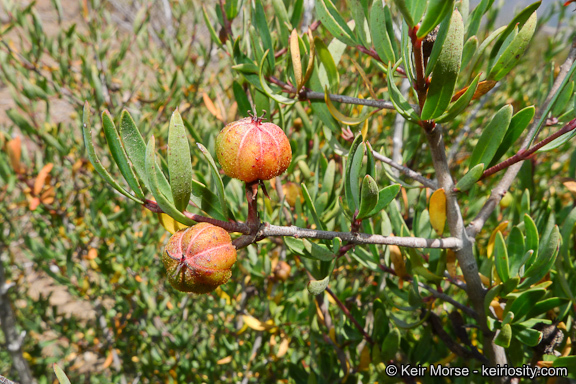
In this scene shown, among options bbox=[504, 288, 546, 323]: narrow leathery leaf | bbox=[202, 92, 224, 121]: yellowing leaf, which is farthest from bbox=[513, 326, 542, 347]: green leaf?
bbox=[202, 92, 224, 121]: yellowing leaf

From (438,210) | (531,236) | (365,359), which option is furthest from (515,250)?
(365,359)

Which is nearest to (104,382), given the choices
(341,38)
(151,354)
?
(151,354)

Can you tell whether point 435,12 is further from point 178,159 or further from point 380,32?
point 178,159

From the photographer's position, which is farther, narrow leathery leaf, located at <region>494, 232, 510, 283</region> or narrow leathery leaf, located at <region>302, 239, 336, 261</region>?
narrow leathery leaf, located at <region>494, 232, 510, 283</region>

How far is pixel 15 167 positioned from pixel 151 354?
3.36 ft

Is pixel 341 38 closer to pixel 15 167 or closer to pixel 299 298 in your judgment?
pixel 299 298

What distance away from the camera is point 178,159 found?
384 mm

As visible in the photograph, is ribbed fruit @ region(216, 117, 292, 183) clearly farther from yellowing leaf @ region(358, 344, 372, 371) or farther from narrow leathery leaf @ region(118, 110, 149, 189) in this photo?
yellowing leaf @ region(358, 344, 372, 371)

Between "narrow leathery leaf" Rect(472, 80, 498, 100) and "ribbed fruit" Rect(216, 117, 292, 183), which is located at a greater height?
"narrow leathery leaf" Rect(472, 80, 498, 100)

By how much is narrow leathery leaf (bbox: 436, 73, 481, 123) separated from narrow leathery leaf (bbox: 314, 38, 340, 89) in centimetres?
21

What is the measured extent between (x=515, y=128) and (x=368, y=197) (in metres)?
0.25

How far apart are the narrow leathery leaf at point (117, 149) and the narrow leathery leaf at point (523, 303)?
61 cm

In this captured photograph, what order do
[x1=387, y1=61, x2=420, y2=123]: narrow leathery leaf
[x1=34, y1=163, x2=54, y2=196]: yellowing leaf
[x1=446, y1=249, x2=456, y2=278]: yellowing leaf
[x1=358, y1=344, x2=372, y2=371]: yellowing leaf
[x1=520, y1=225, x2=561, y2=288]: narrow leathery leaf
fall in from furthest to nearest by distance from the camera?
[x1=34, y1=163, x2=54, y2=196]: yellowing leaf
[x1=358, y1=344, x2=372, y2=371]: yellowing leaf
[x1=446, y1=249, x2=456, y2=278]: yellowing leaf
[x1=520, y1=225, x2=561, y2=288]: narrow leathery leaf
[x1=387, y1=61, x2=420, y2=123]: narrow leathery leaf

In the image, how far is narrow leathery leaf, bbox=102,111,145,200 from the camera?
42 cm
